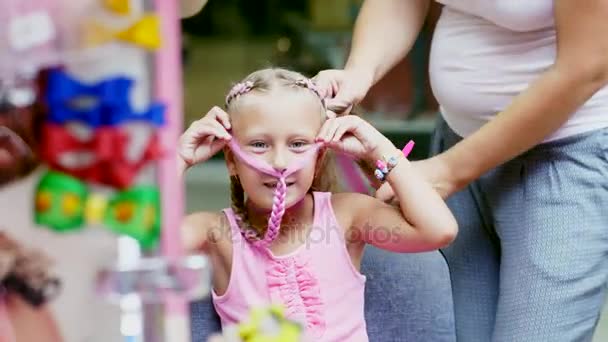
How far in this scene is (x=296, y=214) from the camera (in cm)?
134

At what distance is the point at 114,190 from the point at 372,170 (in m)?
0.80

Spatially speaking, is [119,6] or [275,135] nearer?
[119,6]

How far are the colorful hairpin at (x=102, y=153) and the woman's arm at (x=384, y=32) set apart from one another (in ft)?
2.98

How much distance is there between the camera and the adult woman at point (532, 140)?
125 centimetres

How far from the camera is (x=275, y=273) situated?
4.24 feet

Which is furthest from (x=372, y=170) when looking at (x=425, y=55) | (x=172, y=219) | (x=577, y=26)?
(x=425, y=55)

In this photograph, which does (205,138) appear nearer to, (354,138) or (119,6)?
(354,138)

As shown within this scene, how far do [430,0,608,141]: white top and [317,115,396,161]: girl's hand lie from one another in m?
0.19

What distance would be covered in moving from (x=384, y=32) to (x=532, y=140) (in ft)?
1.09

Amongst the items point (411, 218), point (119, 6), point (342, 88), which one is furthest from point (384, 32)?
point (119, 6)

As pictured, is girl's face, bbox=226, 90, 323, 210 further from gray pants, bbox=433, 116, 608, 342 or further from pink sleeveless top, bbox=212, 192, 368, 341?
gray pants, bbox=433, 116, 608, 342

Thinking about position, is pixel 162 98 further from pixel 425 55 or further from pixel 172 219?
pixel 425 55

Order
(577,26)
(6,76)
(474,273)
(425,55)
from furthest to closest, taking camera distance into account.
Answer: (425,55) < (474,273) < (577,26) < (6,76)

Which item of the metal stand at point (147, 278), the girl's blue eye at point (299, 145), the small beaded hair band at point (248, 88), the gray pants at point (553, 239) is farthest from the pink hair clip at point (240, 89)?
the metal stand at point (147, 278)
